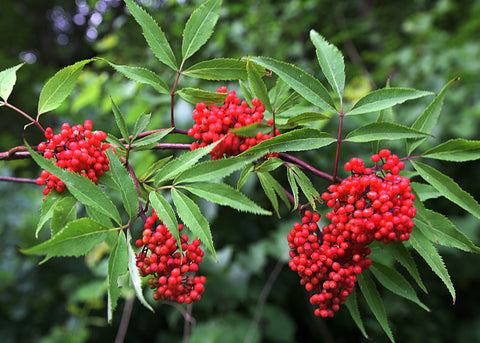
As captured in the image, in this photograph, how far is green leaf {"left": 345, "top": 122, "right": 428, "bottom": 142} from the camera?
88cm

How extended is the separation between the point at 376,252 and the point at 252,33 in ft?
12.1

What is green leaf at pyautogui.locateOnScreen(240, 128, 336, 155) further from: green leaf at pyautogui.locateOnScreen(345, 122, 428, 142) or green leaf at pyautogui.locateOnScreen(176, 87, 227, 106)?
green leaf at pyautogui.locateOnScreen(176, 87, 227, 106)

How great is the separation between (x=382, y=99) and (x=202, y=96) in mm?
443

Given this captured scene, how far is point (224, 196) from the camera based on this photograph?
0.85m

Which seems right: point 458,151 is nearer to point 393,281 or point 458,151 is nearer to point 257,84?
point 393,281

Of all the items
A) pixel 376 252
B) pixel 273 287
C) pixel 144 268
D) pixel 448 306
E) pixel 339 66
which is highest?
pixel 339 66

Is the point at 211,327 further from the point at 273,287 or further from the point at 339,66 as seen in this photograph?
the point at 339,66

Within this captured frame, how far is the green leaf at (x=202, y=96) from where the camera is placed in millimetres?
991

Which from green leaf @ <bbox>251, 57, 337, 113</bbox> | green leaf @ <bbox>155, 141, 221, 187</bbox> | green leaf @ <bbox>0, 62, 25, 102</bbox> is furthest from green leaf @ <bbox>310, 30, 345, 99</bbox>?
green leaf @ <bbox>0, 62, 25, 102</bbox>

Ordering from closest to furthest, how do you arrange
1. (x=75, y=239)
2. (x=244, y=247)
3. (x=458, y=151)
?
1. (x=75, y=239)
2. (x=458, y=151)
3. (x=244, y=247)

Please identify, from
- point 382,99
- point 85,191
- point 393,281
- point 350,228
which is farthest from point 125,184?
point 393,281

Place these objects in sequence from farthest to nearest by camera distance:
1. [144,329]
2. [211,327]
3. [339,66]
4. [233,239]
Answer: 1. [144,329]
2. [233,239]
3. [211,327]
4. [339,66]

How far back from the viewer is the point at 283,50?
14.0 feet

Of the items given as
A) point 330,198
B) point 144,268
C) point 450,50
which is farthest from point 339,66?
point 450,50
